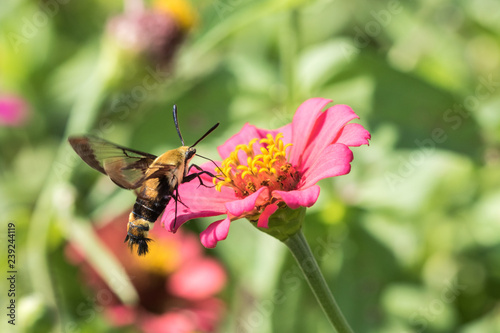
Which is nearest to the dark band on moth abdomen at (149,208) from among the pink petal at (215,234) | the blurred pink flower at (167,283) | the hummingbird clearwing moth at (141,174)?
the hummingbird clearwing moth at (141,174)

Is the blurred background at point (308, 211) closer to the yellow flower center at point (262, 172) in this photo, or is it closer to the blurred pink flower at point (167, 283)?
the blurred pink flower at point (167, 283)

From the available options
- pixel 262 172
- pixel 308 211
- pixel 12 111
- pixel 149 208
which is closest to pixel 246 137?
pixel 262 172

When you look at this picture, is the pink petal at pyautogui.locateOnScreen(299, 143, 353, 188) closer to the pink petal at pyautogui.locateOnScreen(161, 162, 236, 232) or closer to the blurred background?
the pink petal at pyautogui.locateOnScreen(161, 162, 236, 232)

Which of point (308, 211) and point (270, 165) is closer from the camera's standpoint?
point (270, 165)

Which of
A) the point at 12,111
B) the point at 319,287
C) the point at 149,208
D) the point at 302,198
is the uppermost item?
the point at 12,111

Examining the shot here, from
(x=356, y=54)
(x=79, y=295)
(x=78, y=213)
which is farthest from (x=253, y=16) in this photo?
(x=79, y=295)

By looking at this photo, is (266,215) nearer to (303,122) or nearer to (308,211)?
(303,122)

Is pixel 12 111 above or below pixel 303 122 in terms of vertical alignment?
above
